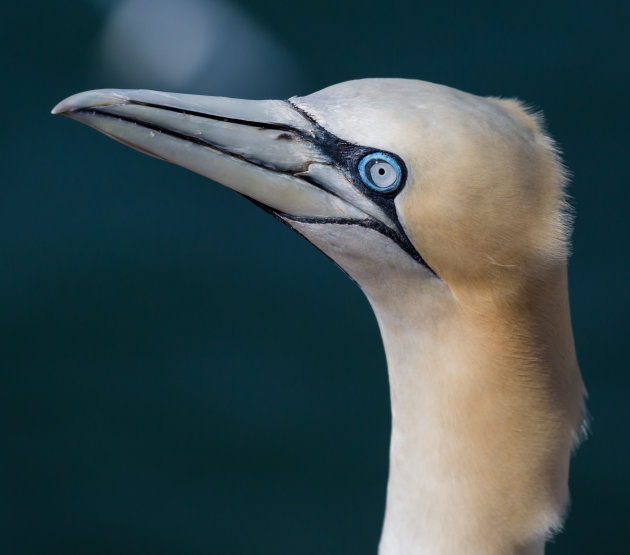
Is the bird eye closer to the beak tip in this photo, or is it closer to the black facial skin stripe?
the black facial skin stripe

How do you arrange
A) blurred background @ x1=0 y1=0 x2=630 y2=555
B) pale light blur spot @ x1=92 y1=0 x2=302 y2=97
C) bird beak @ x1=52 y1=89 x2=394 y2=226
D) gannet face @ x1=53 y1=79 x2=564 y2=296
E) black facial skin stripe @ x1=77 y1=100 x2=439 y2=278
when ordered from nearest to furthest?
1. gannet face @ x1=53 y1=79 x2=564 y2=296
2. black facial skin stripe @ x1=77 y1=100 x2=439 y2=278
3. bird beak @ x1=52 y1=89 x2=394 y2=226
4. blurred background @ x1=0 y1=0 x2=630 y2=555
5. pale light blur spot @ x1=92 y1=0 x2=302 y2=97

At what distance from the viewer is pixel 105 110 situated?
3.76 metres

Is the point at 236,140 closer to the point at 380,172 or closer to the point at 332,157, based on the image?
the point at 332,157

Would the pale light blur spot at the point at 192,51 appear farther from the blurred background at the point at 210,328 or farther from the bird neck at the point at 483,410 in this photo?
the bird neck at the point at 483,410

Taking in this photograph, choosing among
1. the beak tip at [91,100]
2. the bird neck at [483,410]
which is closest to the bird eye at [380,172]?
the bird neck at [483,410]

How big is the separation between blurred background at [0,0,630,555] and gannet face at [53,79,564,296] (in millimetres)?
3140

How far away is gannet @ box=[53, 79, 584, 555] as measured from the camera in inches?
135

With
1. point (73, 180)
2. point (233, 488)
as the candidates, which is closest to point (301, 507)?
point (233, 488)

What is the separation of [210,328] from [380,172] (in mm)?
3731

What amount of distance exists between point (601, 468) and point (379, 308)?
348cm

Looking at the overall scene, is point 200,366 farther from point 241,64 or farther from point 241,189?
point 241,189

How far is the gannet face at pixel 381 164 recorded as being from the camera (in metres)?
3.39

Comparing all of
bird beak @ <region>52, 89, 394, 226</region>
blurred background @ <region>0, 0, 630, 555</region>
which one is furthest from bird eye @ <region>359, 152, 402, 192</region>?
blurred background @ <region>0, 0, 630, 555</region>

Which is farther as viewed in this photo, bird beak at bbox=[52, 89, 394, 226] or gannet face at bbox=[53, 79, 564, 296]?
bird beak at bbox=[52, 89, 394, 226]
